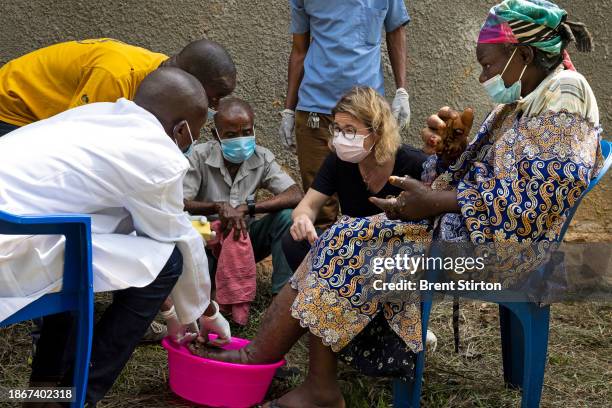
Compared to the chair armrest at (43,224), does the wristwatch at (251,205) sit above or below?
below

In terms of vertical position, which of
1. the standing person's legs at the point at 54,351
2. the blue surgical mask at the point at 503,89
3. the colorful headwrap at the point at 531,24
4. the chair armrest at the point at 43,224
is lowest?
the standing person's legs at the point at 54,351

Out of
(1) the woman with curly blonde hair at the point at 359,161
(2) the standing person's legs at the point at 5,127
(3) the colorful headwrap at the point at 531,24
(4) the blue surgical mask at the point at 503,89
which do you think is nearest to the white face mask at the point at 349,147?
(1) the woman with curly blonde hair at the point at 359,161

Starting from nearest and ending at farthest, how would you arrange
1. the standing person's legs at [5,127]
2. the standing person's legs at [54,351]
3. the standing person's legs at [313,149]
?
1. the standing person's legs at [54,351]
2. the standing person's legs at [5,127]
3. the standing person's legs at [313,149]

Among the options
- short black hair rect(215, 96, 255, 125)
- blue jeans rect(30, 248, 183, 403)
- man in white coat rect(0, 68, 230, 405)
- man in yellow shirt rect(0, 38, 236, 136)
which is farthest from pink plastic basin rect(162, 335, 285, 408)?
short black hair rect(215, 96, 255, 125)

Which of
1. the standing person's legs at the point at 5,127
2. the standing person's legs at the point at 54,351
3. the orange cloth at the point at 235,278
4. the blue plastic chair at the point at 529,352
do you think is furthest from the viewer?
the orange cloth at the point at 235,278

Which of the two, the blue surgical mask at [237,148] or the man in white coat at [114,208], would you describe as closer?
the man in white coat at [114,208]

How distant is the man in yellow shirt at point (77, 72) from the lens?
12.1 ft

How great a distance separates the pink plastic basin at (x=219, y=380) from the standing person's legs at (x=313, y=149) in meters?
1.38

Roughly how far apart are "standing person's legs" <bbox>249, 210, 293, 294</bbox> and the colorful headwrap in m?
1.57

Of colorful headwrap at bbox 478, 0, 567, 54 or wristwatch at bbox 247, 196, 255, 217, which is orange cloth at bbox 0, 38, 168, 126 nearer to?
wristwatch at bbox 247, 196, 255, 217

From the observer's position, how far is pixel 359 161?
140 inches

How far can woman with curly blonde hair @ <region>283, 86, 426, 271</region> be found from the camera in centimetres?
349

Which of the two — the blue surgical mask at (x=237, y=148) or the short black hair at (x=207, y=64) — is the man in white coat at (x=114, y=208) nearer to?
the short black hair at (x=207, y=64)

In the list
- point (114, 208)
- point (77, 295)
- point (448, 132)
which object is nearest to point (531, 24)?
point (448, 132)
